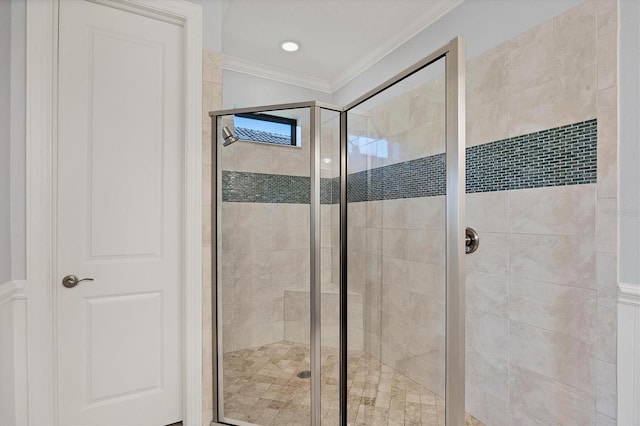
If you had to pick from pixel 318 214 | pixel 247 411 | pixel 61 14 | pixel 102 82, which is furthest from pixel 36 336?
pixel 61 14

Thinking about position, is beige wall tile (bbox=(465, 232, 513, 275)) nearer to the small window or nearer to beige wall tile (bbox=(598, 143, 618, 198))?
beige wall tile (bbox=(598, 143, 618, 198))

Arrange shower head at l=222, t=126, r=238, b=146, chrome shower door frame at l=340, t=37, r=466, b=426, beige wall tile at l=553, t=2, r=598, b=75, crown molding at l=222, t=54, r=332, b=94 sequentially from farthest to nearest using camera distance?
crown molding at l=222, t=54, r=332, b=94, shower head at l=222, t=126, r=238, b=146, beige wall tile at l=553, t=2, r=598, b=75, chrome shower door frame at l=340, t=37, r=466, b=426

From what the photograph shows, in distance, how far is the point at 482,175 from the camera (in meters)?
2.02

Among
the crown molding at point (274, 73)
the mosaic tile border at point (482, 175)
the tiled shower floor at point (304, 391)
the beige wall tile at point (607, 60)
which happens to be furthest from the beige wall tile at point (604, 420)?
the crown molding at point (274, 73)

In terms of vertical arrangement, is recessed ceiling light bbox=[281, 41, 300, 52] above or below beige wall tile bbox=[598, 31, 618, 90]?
above

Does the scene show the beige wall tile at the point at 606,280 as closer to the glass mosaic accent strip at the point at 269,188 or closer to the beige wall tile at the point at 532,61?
the beige wall tile at the point at 532,61

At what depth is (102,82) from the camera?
1.75 m

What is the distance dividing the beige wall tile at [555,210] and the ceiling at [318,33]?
4.53 ft

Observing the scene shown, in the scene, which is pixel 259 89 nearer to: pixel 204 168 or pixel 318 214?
pixel 204 168

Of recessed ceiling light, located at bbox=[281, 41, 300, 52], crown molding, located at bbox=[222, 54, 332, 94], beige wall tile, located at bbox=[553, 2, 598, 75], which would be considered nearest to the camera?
beige wall tile, located at bbox=[553, 2, 598, 75]

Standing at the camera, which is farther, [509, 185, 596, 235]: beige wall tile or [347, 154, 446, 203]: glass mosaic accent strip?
[509, 185, 596, 235]: beige wall tile

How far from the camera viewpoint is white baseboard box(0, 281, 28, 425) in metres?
1.45

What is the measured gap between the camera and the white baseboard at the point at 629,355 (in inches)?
53.7

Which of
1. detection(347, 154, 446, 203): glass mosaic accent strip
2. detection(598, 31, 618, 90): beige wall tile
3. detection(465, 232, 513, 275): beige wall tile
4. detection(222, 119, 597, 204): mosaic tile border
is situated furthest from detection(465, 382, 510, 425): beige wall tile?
detection(598, 31, 618, 90): beige wall tile
